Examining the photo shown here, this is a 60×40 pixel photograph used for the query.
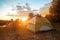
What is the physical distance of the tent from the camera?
133cm

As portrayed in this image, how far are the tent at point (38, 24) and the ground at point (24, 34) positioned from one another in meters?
0.04

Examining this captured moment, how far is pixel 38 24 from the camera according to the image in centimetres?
134

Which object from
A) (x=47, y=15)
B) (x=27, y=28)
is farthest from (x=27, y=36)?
(x=47, y=15)

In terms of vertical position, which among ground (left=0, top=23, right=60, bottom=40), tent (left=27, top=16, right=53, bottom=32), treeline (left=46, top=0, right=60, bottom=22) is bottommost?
ground (left=0, top=23, right=60, bottom=40)

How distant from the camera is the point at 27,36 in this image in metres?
1.32

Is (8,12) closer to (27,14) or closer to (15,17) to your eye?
(15,17)

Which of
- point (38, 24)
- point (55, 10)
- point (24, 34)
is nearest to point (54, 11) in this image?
point (55, 10)

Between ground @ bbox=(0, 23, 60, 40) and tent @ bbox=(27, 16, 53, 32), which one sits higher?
tent @ bbox=(27, 16, 53, 32)

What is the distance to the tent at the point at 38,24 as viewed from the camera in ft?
4.38

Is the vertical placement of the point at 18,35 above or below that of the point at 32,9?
below

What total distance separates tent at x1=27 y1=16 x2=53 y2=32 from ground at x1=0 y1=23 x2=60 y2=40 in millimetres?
40

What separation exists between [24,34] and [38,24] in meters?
0.17

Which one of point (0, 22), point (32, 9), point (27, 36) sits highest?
point (32, 9)

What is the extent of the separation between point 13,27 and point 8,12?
0.16 meters
